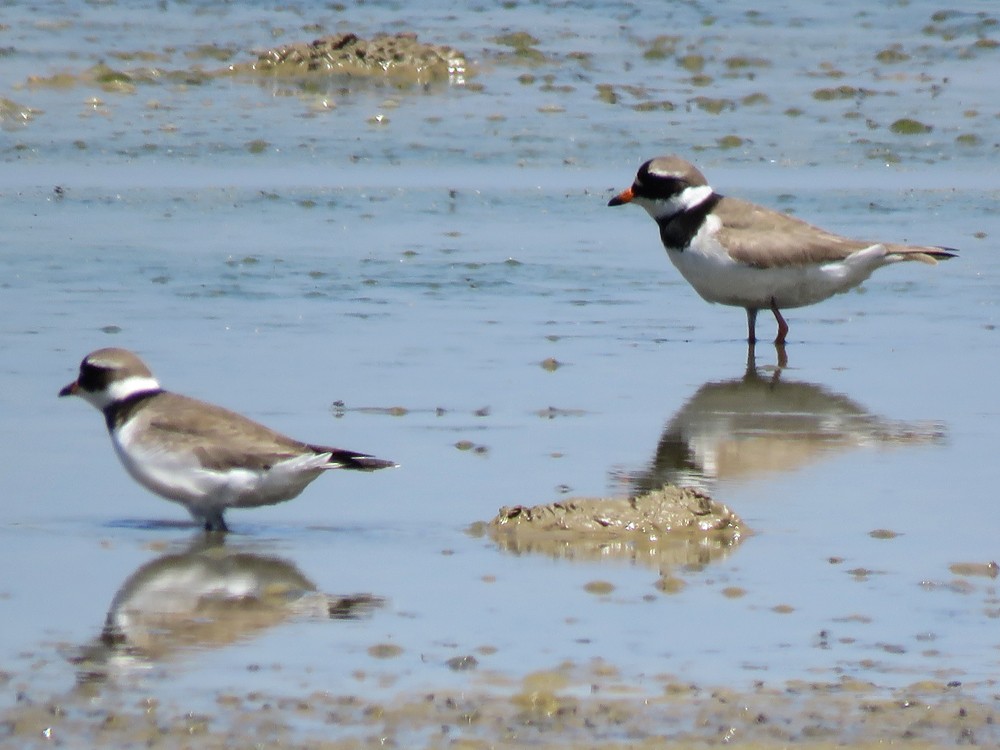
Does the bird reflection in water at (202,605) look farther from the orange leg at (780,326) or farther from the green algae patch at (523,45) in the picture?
the green algae patch at (523,45)

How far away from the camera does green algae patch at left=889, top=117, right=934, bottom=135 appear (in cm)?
1719

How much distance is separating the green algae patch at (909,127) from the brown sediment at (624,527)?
11.2 m

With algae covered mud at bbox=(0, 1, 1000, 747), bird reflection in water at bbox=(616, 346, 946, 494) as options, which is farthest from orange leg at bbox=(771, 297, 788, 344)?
bird reflection in water at bbox=(616, 346, 946, 494)

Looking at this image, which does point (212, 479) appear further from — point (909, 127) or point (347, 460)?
point (909, 127)

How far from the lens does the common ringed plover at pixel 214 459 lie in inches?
260

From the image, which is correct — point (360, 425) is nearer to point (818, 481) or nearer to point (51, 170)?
point (818, 481)

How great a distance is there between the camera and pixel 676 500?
6645mm

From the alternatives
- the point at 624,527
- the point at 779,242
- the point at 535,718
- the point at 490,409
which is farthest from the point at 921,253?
the point at 535,718

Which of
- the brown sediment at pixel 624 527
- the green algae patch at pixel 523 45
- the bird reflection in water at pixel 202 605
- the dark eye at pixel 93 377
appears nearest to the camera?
the bird reflection in water at pixel 202 605

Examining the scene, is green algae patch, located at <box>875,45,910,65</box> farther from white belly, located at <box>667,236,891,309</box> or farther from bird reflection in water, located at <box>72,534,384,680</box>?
bird reflection in water, located at <box>72,534,384,680</box>

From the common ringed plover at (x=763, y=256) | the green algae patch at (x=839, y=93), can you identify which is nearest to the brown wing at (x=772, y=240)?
the common ringed plover at (x=763, y=256)

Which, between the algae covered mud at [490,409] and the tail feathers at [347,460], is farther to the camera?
the tail feathers at [347,460]

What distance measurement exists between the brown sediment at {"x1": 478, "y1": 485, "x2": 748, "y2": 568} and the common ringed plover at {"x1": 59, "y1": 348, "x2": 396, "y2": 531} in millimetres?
504

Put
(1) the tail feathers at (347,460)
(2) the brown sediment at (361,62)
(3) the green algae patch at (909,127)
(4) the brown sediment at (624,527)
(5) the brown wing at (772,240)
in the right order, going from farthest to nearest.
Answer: (2) the brown sediment at (361,62)
(3) the green algae patch at (909,127)
(5) the brown wing at (772,240)
(1) the tail feathers at (347,460)
(4) the brown sediment at (624,527)
